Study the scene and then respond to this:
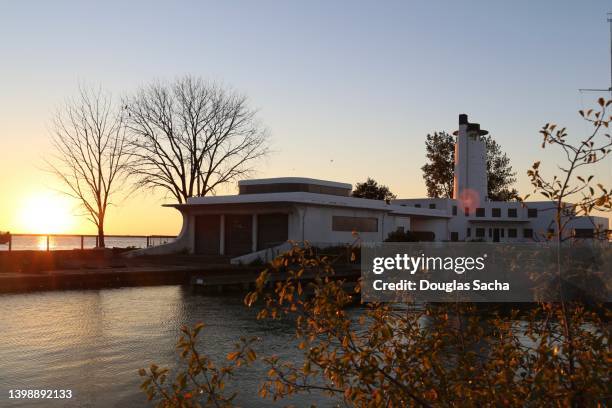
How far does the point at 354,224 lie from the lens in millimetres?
44188

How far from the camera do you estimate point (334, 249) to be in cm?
3797

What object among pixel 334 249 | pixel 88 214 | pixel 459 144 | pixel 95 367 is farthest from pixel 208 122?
pixel 95 367

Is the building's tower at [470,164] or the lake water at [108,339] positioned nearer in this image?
the lake water at [108,339]

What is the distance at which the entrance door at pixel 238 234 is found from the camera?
4347cm

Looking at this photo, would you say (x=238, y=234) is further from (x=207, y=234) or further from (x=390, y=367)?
(x=390, y=367)

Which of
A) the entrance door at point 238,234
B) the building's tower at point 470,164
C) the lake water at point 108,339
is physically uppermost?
the building's tower at point 470,164

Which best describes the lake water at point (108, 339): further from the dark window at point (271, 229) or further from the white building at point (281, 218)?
the dark window at point (271, 229)

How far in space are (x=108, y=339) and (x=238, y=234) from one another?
93.9 feet

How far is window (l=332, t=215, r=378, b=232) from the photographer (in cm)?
4284

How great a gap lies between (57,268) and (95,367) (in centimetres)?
2078

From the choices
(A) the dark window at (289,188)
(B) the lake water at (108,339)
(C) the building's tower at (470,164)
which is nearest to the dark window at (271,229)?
(A) the dark window at (289,188)

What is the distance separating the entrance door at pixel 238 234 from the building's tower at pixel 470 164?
30.9 meters

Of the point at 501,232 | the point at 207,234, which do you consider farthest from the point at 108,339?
the point at 501,232

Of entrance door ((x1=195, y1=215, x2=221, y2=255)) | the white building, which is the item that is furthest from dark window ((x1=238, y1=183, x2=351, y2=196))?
entrance door ((x1=195, y1=215, x2=221, y2=255))
